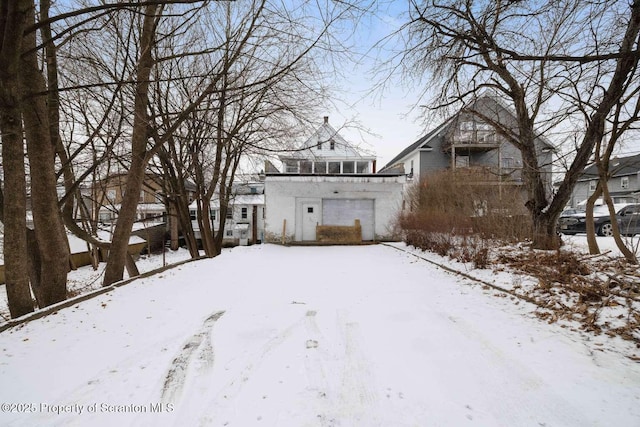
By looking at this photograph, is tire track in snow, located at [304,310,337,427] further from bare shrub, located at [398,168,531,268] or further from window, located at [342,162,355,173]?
window, located at [342,162,355,173]

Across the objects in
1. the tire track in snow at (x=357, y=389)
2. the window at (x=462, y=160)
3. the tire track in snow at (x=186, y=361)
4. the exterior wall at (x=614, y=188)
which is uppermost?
the window at (x=462, y=160)

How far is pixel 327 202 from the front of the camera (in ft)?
52.3

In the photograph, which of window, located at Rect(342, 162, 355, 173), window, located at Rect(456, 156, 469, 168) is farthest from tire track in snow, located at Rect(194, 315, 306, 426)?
window, located at Rect(456, 156, 469, 168)

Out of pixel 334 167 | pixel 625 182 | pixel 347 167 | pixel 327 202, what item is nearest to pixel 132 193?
pixel 327 202

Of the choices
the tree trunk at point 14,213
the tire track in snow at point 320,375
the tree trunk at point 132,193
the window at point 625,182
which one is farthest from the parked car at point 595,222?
the window at point 625,182

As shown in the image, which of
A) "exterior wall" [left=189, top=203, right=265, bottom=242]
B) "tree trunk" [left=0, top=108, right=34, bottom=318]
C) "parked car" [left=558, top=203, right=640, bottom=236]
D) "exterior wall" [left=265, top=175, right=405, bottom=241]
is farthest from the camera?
"exterior wall" [left=189, top=203, right=265, bottom=242]

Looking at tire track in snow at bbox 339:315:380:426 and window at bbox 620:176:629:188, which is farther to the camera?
window at bbox 620:176:629:188

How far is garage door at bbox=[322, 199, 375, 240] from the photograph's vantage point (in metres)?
16.0

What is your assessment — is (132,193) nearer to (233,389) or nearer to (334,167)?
(233,389)

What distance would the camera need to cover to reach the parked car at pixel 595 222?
13.1 meters

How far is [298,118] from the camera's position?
7.24m

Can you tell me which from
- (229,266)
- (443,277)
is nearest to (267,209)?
(229,266)

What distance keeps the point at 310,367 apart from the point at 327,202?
1340 centimetres

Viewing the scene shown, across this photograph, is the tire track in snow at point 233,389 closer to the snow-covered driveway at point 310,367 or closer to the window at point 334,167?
the snow-covered driveway at point 310,367
